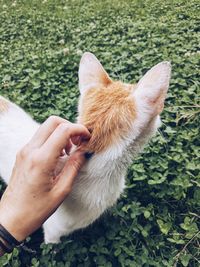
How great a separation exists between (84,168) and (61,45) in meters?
2.64

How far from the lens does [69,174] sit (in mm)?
1424

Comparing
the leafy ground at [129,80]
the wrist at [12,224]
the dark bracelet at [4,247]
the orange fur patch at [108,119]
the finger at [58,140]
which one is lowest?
the leafy ground at [129,80]

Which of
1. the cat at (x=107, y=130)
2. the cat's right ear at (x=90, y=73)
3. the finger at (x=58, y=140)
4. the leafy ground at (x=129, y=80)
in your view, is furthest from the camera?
the leafy ground at (x=129, y=80)

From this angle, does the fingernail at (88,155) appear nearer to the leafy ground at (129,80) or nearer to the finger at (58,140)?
the finger at (58,140)

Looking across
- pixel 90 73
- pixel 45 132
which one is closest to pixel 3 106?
pixel 90 73

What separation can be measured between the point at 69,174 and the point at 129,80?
176cm

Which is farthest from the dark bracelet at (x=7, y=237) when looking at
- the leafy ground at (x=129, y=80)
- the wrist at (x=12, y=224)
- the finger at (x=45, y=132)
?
the leafy ground at (x=129, y=80)

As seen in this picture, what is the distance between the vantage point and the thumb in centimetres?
140

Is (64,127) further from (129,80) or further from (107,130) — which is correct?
(129,80)

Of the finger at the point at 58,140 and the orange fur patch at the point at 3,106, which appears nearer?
the finger at the point at 58,140

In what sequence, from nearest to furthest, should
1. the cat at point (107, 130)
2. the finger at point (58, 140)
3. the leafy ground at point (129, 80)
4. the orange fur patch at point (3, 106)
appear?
the finger at point (58, 140) < the cat at point (107, 130) < the leafy ground at point (129, 80) < the orange fur patch at point (3, 106)

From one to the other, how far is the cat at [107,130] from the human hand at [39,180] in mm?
107

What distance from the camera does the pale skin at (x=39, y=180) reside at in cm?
134

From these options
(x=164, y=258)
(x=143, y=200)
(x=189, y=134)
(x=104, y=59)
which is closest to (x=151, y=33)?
(x=104, y=59)
